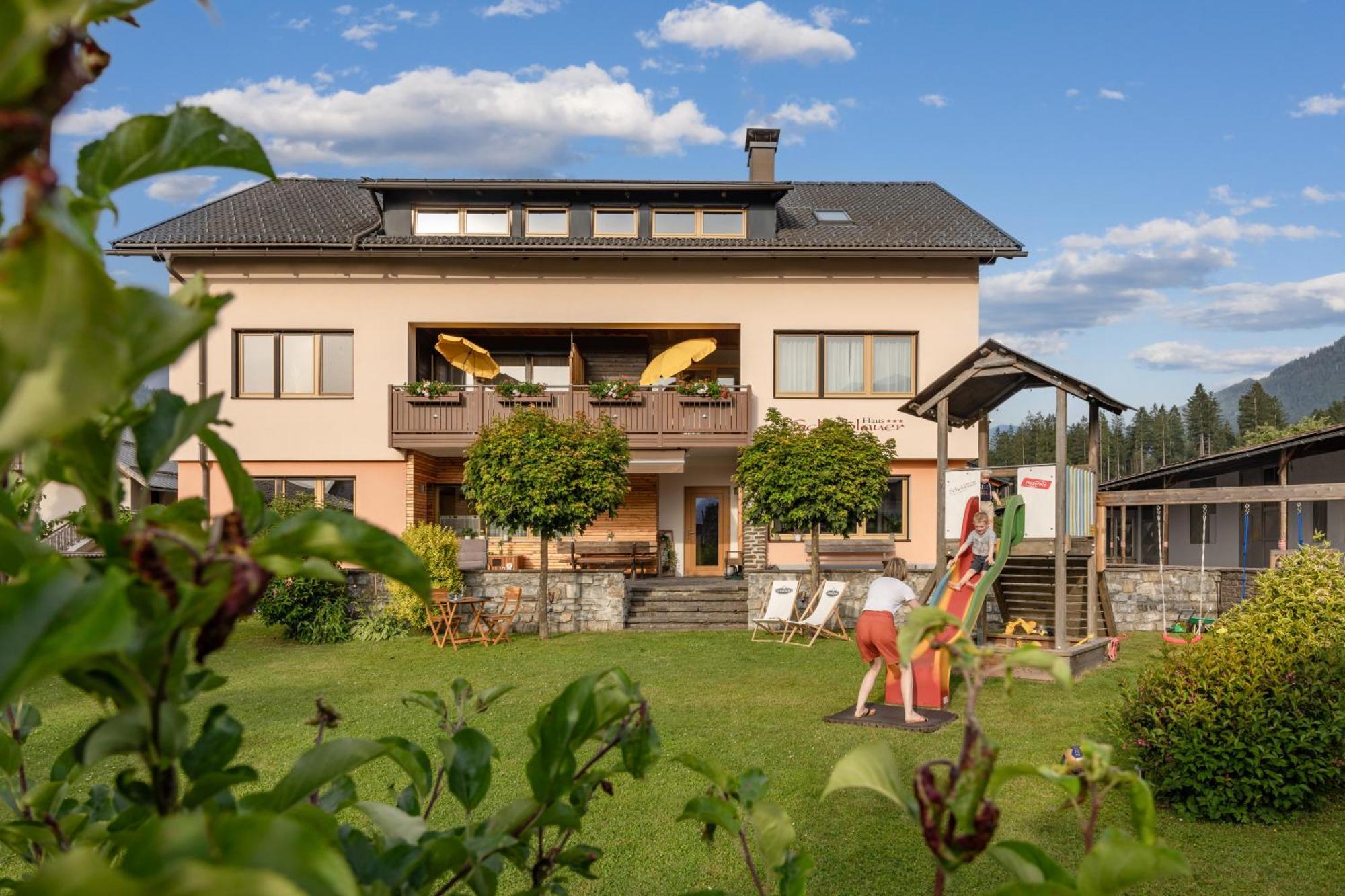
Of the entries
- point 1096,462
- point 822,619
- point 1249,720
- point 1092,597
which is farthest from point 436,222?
point 1249,720

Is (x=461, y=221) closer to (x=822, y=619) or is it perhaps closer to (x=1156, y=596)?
(x=822, y=619)

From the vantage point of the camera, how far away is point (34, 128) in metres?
0.47

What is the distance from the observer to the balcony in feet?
63.5

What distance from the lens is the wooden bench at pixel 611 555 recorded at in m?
Answer: 20.9

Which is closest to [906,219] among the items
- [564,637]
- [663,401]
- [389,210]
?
[663,401]

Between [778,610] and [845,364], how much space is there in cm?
761

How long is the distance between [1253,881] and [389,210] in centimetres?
1998

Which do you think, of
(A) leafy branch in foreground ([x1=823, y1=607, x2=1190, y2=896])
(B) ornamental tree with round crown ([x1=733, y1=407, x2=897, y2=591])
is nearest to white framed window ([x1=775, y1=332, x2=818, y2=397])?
(B) ornamental tree with round crown ([x1=733, y1=407, x2=897, y2=591])

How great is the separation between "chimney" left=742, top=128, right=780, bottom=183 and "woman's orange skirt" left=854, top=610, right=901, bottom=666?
52.9 ft

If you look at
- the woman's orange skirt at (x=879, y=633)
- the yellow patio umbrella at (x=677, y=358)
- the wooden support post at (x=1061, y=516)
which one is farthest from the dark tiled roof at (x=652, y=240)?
the woman's orange skirt at (x=879, y=633)

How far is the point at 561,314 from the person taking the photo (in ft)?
68.2

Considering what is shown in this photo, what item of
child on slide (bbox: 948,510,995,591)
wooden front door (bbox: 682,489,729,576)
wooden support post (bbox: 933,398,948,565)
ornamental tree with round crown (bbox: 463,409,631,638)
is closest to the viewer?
child on slide (bbox: 948,510,995,591)

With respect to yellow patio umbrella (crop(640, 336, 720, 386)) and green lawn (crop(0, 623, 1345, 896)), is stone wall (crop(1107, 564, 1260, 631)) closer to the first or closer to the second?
green lawn (crop(0, 623, 1345, 896))

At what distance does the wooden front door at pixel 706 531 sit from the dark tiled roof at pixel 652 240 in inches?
237
